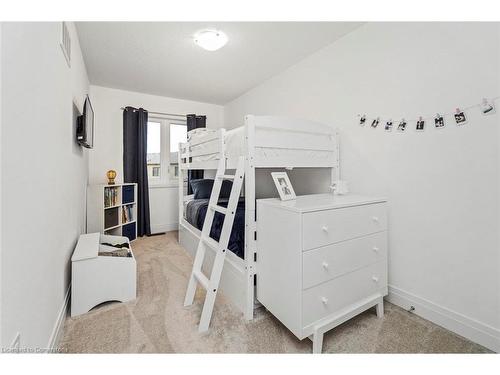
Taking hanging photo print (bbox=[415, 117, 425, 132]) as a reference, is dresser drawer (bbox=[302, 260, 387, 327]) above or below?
below

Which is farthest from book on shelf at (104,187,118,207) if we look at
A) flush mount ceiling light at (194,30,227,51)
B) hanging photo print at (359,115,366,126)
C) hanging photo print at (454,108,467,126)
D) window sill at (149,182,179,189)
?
hanging photo print at (454,108,467,126)

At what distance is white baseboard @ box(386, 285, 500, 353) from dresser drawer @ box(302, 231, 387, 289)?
39cm

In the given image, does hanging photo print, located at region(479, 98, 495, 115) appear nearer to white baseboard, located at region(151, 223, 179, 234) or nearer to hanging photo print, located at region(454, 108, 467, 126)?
hanging photo print, located at region(454, 108, 467, 126)

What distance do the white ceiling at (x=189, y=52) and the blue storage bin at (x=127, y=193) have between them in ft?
4.85

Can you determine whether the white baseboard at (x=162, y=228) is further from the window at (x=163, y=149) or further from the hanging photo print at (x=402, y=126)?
the hanging photo print at (x=402, y=126)

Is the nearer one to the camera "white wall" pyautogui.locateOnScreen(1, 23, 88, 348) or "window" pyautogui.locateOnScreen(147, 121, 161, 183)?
"white wall" pyautogui.locateOnScreen(1, 23, 88, 348)

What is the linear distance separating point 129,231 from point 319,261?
3157 millimetres

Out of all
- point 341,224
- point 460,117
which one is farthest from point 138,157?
point 460,117

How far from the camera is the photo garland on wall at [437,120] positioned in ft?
4.75

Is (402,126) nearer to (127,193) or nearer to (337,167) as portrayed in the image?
(337,167)

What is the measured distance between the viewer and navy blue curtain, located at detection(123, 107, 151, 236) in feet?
12.4
